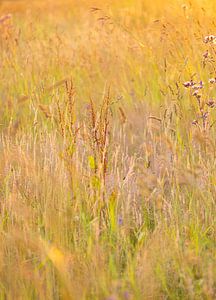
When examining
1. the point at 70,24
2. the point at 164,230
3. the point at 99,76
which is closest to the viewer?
the point at 164,230

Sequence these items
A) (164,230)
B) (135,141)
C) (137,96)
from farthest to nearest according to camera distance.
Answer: (137,96) → (135,141) → (164,230)

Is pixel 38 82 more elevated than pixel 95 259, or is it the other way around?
pixel 38 82

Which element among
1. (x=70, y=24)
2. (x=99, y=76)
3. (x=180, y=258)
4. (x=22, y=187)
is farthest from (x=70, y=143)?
(x=70, y=24)

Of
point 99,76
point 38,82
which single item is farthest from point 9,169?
point 99,76

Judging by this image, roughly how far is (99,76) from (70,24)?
3989 millimetres

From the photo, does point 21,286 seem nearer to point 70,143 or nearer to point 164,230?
point 164,230

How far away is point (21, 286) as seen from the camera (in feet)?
6.42

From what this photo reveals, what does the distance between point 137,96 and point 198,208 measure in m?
2.10

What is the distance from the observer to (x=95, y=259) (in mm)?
1938

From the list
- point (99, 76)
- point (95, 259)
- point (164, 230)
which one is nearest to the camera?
point (95, 259)

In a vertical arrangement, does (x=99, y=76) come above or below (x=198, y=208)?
above

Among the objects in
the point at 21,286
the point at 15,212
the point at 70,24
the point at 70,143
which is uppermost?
the point at 70,24

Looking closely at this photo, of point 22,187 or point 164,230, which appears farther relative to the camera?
point 22,187

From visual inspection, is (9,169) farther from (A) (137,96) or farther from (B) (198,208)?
(A) (137,96)
